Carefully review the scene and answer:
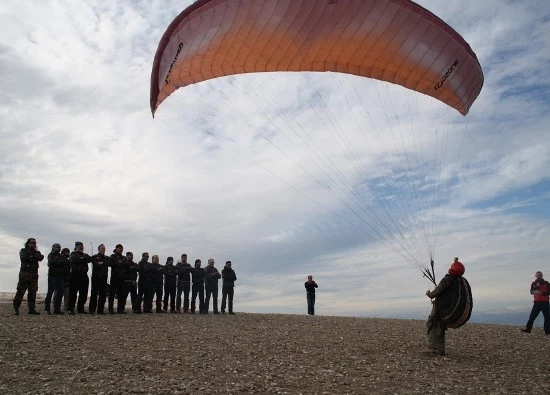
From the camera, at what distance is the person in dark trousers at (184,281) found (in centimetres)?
1717

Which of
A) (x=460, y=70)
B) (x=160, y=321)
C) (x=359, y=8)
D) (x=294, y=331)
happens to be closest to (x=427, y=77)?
(x=460, y=70)

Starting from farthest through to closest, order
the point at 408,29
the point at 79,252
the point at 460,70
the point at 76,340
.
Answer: the point at 79,252
the point at 460,70
the point at 408,29
the point at 76,340

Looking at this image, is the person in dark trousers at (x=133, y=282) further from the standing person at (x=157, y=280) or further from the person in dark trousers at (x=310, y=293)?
the person in dark trousers at (x=310, y=293)

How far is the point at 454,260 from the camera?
1088cm

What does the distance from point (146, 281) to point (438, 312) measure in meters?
9.77

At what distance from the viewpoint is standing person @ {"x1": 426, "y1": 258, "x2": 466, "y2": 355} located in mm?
10383

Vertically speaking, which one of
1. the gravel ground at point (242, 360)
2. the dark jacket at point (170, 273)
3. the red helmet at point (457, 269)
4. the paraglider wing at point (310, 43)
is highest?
the paraglider wing at point (310, 43)

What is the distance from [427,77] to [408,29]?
1.67 m

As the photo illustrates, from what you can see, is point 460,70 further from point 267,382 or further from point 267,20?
point 267,382

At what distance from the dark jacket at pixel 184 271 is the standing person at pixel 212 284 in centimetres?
64

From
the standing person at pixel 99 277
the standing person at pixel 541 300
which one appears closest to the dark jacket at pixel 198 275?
the standing person at pixel 99 277

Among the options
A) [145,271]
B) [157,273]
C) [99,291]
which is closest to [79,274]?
[99,291]

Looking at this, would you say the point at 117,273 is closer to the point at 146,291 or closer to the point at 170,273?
the point at 146,291

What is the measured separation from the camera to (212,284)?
17.7 m
